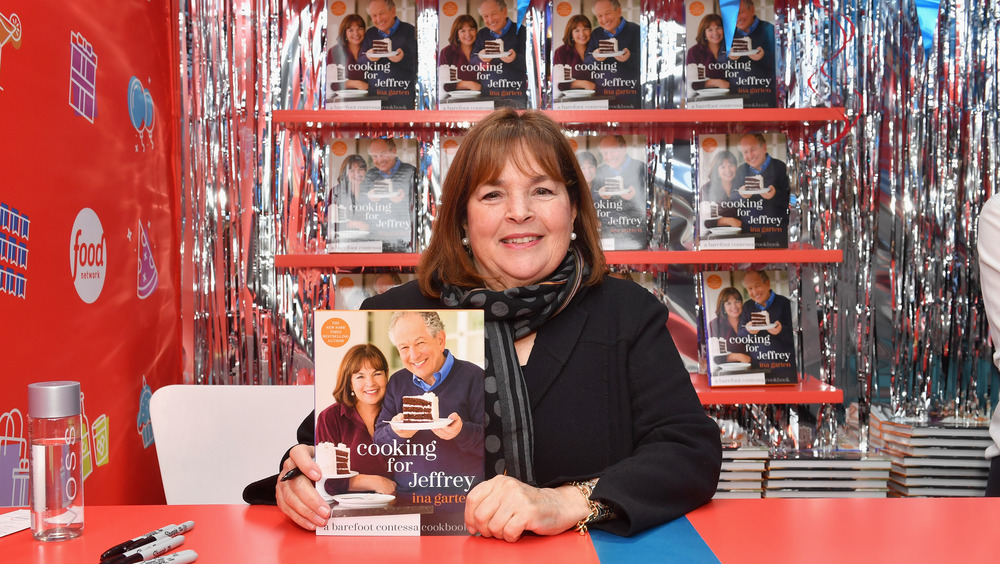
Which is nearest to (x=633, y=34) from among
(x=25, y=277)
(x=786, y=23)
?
(x=786, y=23)

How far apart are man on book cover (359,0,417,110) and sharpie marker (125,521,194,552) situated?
5.88 feet

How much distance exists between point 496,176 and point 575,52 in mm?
1278

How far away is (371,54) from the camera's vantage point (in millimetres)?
2625

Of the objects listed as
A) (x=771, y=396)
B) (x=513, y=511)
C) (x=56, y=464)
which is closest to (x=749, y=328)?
(x=771, y=396)

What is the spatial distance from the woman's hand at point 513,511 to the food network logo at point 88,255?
1400 mm

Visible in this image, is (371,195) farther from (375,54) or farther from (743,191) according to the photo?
(743,191)

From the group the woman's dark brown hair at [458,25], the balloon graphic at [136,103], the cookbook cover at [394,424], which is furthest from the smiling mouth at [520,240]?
the balloon graphic at [136,103]

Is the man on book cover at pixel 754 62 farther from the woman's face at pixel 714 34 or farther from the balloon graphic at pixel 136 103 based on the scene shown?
the balloon graphic at pixel 136 103

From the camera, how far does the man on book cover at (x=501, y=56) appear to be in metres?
2.64

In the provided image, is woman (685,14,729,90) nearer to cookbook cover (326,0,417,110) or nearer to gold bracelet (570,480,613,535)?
cookbook cover (326,0,417,110)

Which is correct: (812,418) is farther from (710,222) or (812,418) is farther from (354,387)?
(354,387)

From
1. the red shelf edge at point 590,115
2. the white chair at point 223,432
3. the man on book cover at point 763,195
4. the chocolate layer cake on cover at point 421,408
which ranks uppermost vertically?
the red shelf edge at point 590,115

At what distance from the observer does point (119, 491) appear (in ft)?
7.39

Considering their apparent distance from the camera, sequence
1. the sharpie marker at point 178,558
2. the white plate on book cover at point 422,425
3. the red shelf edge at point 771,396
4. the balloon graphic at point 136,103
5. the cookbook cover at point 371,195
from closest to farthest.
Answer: the sharpie marker at point 178,558 → the white plate on book cover at point 422,425 → the balloon graphic at point 136,103 → the red shelf edge at point 771,396 → the cookbook cover at point 371,195
